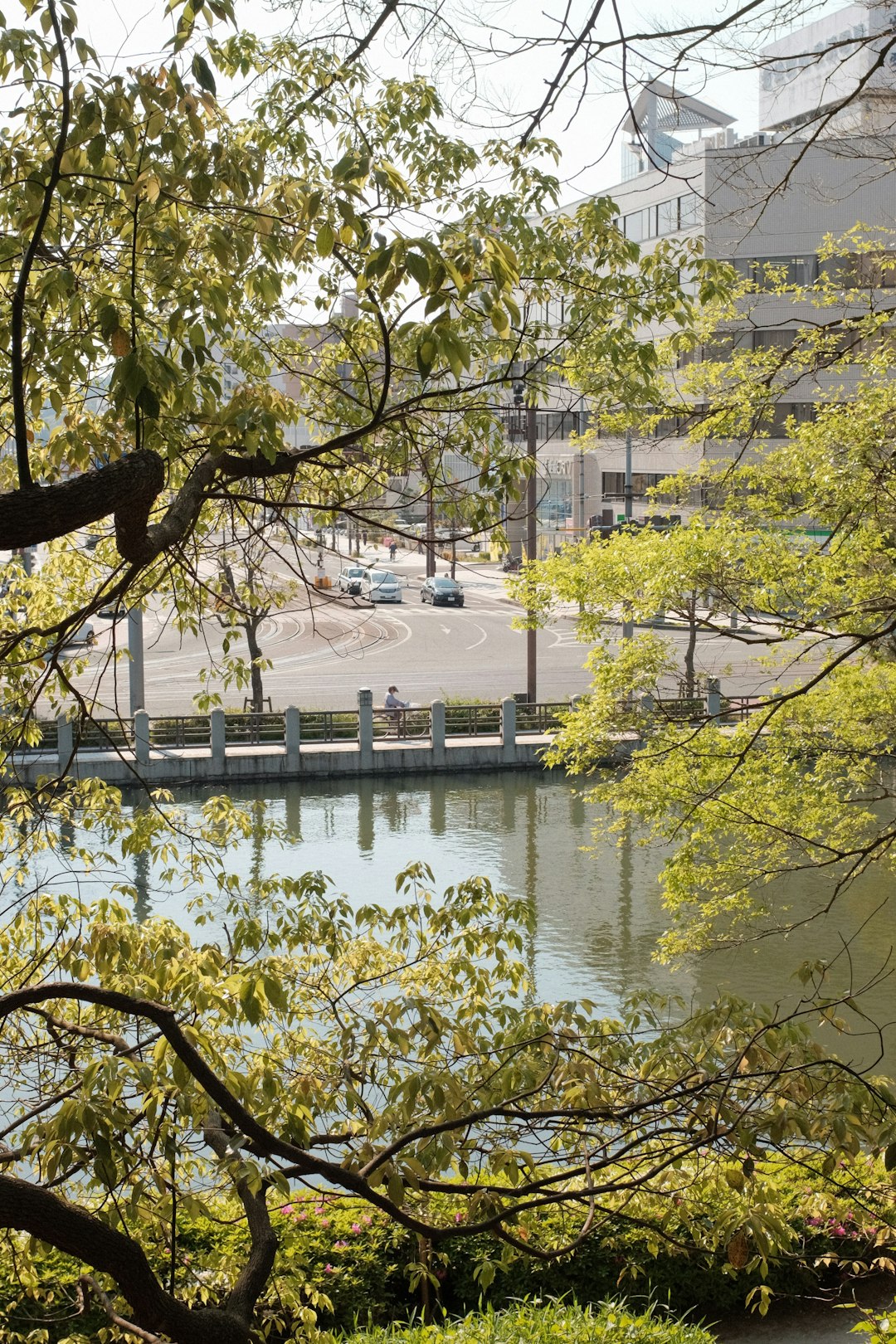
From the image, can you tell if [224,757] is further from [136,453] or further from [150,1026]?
[136,453]

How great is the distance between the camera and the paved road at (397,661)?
29.7m

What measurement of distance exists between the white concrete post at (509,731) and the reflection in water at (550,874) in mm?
457

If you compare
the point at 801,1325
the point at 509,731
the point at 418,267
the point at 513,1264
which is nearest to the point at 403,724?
the point at 509,731

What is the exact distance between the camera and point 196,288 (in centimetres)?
453

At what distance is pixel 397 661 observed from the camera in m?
34.6

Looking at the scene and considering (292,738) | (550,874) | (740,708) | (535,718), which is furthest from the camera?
(535,718)

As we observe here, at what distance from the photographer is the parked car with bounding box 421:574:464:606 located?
45.9 meters

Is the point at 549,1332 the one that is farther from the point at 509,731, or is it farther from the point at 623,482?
the point at 623,482

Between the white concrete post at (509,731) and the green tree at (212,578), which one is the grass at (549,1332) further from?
the white concrete post at (509,731)

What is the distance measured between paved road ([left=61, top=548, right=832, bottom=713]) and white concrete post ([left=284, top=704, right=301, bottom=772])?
1.54 meters

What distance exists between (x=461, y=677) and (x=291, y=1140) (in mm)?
28096

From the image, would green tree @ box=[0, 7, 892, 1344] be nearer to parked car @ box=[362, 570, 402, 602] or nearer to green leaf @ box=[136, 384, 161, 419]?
green leaf @ box=[136, 384, 161, 419]

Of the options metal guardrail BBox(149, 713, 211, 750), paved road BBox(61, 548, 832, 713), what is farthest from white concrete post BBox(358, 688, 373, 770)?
metal guardrail BBox(149, 713, 211, 750)

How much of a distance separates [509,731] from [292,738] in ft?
14.2
